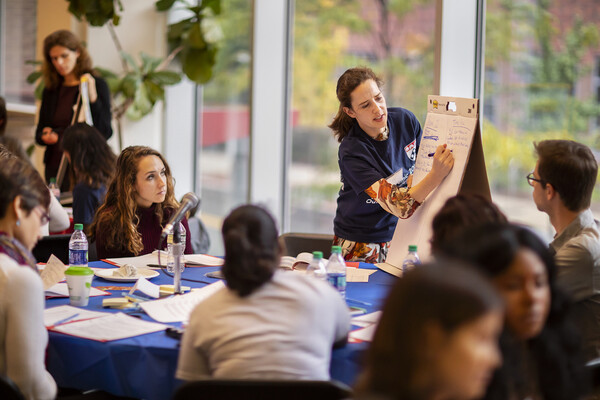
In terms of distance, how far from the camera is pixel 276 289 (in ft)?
6.79

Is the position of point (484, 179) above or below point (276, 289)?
above

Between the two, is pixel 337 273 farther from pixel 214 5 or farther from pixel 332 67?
pixel 214 5

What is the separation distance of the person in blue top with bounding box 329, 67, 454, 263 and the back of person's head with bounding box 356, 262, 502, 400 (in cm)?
223

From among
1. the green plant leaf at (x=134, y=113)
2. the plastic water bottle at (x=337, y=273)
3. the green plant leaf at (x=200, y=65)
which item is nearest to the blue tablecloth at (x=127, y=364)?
the plastic water bottle at (x=337, y=273)

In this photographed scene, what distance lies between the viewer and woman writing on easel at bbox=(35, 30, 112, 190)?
600cm

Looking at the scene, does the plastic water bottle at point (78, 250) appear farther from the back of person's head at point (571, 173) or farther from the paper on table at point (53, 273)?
the back of person's head at point (571, 173)

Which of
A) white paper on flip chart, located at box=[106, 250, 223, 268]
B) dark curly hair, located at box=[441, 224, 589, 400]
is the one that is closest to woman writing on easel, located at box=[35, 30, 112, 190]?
white paper on flip chart, located at box=[106, 250, 223, 268]

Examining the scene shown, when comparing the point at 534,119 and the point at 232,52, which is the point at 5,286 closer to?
the point at 534,119

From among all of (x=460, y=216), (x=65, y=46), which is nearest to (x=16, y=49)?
(x=65, y=46)

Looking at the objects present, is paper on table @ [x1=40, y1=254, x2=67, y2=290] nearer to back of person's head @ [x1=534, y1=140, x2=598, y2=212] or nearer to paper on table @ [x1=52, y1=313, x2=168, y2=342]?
paper on table @ [x1=52, y1=313, x2=168, y2=342]

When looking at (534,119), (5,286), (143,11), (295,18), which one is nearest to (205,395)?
(5,286)

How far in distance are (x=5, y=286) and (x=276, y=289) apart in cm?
79

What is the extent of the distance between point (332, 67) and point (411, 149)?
8.09ft

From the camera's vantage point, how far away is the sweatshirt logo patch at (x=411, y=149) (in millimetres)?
3920
